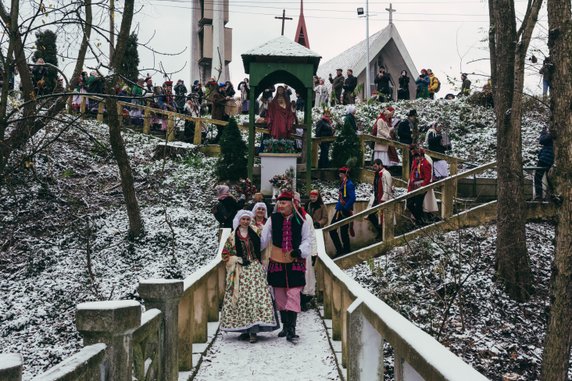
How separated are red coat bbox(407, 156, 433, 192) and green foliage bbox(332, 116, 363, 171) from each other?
5.38 m

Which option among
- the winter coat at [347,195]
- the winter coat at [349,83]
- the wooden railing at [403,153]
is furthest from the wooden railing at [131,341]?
the winter coat at [349,83]

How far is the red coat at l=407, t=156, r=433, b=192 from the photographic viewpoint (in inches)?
581

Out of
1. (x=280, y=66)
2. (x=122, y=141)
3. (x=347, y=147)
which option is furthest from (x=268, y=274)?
(x=347, y=147)

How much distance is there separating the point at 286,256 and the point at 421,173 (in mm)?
7234

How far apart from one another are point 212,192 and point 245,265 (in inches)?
473

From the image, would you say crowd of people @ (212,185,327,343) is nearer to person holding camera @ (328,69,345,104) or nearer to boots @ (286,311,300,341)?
boots @ (286,311,300,341)

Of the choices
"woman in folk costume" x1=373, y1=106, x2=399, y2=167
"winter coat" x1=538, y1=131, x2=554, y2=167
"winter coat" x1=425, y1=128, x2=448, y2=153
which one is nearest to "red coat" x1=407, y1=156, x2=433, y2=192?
"winter coat" x1=538, y1=131, x2=554, y2=167

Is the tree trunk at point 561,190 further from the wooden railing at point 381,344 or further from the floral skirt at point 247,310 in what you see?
the floral skirt at point 247,310

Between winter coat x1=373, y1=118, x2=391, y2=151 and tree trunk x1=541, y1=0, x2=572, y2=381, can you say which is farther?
winter coat x1=373, y1=118, x2=391, y2=151

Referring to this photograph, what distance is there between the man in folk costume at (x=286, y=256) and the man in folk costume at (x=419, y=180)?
6.47 meters

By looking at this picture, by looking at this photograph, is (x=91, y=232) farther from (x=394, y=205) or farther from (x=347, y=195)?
(x=394, y=205)

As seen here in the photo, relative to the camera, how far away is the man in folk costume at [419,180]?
1442 cm

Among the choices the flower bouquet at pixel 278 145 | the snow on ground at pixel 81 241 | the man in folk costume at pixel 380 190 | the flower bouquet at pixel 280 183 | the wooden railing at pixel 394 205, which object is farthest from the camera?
the flower bouquet at pixel 278 145

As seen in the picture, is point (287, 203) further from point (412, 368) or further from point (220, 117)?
point (220, 117)
